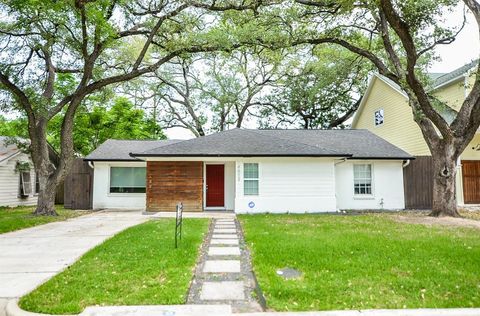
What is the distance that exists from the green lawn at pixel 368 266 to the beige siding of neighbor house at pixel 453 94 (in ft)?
29.8

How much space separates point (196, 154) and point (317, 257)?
7.91 metres

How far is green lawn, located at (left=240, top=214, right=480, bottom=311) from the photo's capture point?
353cm

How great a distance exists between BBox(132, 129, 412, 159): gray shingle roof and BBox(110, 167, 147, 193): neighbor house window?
43.0 inches

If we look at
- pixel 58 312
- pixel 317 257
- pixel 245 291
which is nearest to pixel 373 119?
pixel 317 257

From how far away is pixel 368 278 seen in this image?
422cm

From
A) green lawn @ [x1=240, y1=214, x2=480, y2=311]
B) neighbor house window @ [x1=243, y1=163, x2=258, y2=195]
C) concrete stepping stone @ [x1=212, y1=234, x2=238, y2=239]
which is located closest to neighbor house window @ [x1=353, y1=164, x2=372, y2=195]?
neighbor house window @ [x1=243, y1=163, x2=258, y2=195]

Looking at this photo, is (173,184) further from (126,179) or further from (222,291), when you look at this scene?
(222,291)

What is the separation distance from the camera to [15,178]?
1642cm

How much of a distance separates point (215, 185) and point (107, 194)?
503cm

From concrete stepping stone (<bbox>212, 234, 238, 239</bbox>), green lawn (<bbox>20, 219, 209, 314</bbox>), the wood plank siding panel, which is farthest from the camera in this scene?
the wood plank siding panel

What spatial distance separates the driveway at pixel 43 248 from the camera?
434 centimetres

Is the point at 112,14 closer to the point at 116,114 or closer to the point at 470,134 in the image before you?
the point at 116,114

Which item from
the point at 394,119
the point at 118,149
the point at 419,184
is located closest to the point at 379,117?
the point at 394,119

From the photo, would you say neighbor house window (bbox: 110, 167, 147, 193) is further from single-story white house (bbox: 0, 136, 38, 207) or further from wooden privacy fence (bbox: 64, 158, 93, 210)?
single-story white house (bbox: 0, 136, 38, 207)
